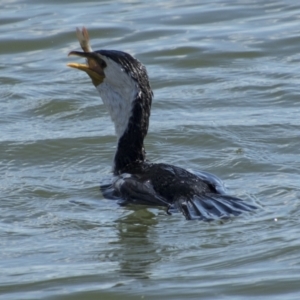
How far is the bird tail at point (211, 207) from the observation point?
8180 millimetres

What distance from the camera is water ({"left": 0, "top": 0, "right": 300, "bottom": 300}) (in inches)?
283

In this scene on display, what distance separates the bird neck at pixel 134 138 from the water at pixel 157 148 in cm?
27

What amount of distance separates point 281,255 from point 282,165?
2.30 meters

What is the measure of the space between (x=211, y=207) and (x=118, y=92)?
1537 millimetres

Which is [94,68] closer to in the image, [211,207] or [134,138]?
[134,138]

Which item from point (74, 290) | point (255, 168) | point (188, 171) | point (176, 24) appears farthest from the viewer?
point (176, 24)

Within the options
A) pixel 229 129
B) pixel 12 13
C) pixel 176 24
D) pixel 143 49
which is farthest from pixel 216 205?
pixel 12 13

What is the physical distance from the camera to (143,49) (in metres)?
13.8

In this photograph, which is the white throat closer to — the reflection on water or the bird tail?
the reflection on water

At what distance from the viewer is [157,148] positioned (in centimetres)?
1035

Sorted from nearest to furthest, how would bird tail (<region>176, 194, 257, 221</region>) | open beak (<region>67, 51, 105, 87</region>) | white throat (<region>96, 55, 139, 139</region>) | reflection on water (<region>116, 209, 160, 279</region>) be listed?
1. reflection on water (<region>116, 209, 160, 279</region>)
2. bird tail (<region>176, 194, 257, 221</region>)
3. white throat (<region>96, 55, 139, 139</region>)
4. open beak (<region>67, 51, 105, 87</region>)

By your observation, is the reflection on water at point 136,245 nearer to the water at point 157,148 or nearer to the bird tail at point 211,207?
the water at point 157,148

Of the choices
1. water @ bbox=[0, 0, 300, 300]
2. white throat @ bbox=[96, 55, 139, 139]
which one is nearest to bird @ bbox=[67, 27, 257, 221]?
white throat @ bbox=[96, 55, 139, 139]

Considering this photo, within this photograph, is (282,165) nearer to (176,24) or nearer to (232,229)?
(232,229)
